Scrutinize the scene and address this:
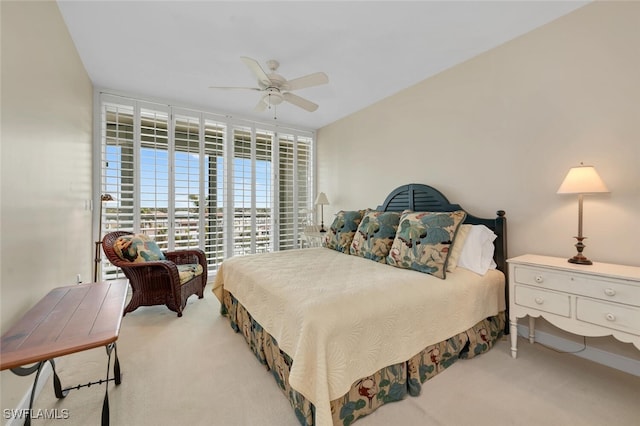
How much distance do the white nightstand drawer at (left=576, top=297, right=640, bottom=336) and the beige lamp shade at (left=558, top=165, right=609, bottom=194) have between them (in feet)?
2.48

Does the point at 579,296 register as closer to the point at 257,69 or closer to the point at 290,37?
the point at 257,69

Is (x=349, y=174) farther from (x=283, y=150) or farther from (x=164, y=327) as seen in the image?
(x=164, y=327)

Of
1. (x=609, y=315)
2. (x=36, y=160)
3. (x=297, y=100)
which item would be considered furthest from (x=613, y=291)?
(x=36, y=160)

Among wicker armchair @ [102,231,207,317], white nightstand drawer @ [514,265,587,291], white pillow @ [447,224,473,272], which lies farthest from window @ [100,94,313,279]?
white nightstand drawer @ [514,265,587,291]

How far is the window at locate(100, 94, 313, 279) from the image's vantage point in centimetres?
356

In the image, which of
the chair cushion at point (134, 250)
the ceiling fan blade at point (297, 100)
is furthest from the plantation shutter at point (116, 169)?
the ceiling fan blade at point (297, 100)

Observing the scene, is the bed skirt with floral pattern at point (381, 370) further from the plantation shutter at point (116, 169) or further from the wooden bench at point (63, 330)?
the plantation shutter at point (116, 169)

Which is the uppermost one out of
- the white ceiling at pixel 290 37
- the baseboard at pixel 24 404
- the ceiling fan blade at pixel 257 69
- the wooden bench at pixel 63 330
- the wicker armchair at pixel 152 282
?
the white ceiling at pixel 290 37

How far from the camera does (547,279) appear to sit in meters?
1.90

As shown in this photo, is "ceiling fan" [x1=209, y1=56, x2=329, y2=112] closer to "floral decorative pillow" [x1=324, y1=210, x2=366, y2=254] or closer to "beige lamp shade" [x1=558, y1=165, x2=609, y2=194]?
"floral decorative pillow" [x1=324, y1=210, x2=366, y2=254]

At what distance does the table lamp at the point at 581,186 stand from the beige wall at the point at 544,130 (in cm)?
22

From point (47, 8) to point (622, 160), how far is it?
427 cm

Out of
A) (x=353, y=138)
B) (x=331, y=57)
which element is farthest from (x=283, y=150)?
(x=331, y=57)

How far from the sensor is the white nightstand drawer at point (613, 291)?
1544 mm
